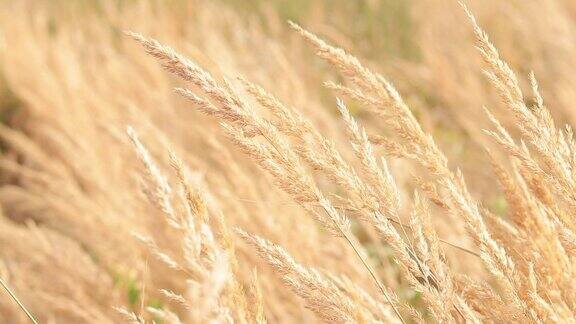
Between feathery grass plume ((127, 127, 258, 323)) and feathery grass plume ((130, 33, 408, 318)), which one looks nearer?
feathery grass plume ((127, 127, 258, 323))

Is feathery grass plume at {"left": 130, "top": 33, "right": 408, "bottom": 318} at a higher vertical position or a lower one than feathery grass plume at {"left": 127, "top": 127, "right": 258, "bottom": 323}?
higher

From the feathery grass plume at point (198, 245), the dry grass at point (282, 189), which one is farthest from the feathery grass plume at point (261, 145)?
the feathery grass plume at point (198, 245)

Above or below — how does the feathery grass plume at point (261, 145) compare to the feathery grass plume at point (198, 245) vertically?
above

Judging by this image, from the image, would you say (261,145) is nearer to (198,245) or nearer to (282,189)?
(282,189)

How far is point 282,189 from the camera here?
1211 millimetres

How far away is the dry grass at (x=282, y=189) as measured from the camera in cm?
116

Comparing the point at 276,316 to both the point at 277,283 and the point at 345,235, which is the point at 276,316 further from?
the point at 345,235

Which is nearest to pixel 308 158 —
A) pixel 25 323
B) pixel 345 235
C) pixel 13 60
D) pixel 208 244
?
pixel 345 235

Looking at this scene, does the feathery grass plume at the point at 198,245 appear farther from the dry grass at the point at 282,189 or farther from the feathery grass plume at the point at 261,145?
the feathery grass plume at the point at 261,145

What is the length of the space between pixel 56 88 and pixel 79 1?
14.0 feet

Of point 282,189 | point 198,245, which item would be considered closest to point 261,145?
point 282,189

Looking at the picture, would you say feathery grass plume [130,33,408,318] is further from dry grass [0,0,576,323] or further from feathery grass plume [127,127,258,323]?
feathery grass plume [127,127,258,323]

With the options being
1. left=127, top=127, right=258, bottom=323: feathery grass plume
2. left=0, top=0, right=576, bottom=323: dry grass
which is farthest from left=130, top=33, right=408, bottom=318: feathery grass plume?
left=127, top=127, right=258, bottom=323: feathery grass plume

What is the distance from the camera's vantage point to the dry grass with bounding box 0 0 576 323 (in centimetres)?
116
